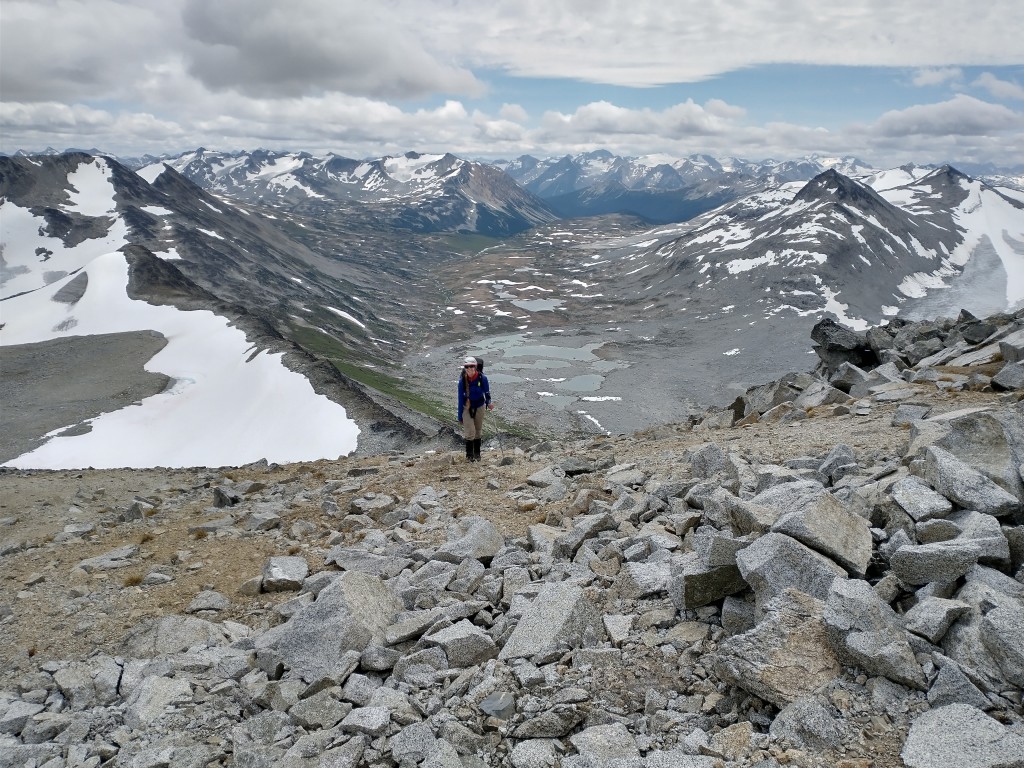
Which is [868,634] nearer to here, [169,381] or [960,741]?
[960,741]

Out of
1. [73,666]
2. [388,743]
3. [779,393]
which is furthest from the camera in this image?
[779,393]

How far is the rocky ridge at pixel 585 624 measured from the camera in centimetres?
689

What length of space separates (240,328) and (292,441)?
38.2 m

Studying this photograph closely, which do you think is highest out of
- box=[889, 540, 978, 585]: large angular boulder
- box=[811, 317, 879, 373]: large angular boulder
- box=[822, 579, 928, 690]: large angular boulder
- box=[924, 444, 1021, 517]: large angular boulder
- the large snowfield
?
box=[924, 444, 1021, 517]: large angular boulder

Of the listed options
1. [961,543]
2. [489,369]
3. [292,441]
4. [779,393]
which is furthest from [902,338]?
[489,369]

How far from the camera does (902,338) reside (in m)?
36.1

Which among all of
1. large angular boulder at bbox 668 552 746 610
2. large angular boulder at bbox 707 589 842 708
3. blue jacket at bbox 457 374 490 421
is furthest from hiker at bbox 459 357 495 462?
large angular boulder at bbox 707 589 842 708

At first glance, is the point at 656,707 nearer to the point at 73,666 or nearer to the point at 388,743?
the point at 388,743

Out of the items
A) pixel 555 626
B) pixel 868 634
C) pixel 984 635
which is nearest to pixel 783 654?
pixel 868 634

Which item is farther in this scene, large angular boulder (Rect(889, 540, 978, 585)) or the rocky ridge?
large angular boulder (Rect(889, 540, 978, 585))

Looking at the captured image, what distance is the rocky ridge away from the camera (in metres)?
6.89

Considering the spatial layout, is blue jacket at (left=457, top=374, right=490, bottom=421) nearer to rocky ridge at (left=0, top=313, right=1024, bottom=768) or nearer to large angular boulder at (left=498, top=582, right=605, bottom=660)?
rocky ridge at (left=0, top=313, right=1024, bottom=768)

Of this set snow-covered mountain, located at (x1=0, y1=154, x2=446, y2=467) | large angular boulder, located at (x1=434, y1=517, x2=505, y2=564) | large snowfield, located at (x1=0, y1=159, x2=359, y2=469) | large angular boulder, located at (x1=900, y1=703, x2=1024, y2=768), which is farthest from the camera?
snow-covered mountain, located at (x1=0, y1=154, x2=446, y2=467)

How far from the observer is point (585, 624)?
930cm
